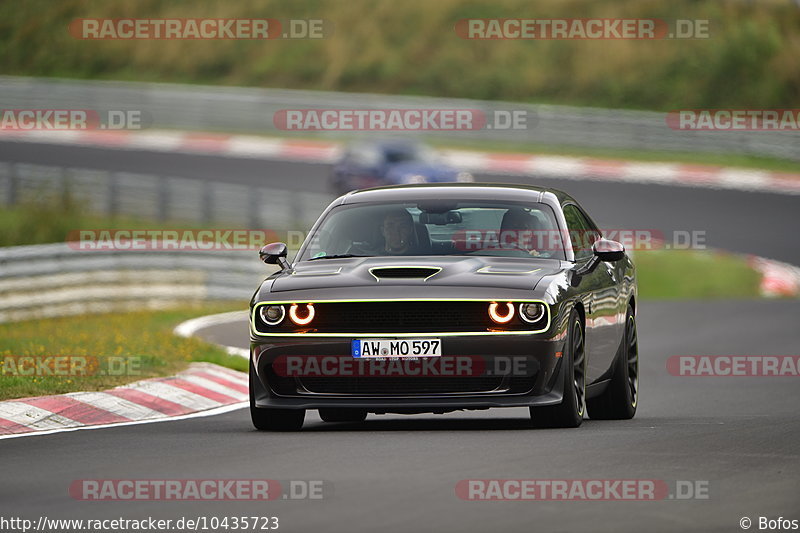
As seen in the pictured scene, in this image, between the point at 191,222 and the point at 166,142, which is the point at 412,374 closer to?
the point at 191,222

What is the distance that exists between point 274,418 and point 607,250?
2400 millimetres

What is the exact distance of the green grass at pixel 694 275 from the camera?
94.8 ft

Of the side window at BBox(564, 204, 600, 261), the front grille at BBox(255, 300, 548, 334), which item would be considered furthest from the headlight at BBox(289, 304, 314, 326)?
the side window at BBox(564, 204, 600, 261)

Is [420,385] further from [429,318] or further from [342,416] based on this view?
[342,416]

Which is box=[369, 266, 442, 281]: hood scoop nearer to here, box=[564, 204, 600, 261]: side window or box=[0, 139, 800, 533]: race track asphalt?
box=[0, 139, 800, 533]: race track asphalt

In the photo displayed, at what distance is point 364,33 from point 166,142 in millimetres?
13212

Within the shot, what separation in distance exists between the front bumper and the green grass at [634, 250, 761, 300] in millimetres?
18188

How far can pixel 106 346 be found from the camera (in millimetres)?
16531

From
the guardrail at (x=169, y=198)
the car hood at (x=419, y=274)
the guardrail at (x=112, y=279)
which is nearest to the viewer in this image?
the car hood at (x=419, y=274)

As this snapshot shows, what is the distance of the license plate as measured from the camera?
1010 centimetres

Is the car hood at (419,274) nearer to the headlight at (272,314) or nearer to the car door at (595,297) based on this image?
the headlight at (272,314)

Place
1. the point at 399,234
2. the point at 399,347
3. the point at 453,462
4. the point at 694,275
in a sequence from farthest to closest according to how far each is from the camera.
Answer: the point at 694,275
the point at 399,234
the point at 399,347
the point at 453,462

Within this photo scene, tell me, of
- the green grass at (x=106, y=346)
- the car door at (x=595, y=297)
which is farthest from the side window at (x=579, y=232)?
the green grass at (x=106, y=346)

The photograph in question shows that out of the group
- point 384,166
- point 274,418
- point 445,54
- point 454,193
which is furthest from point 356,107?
point 274,418
